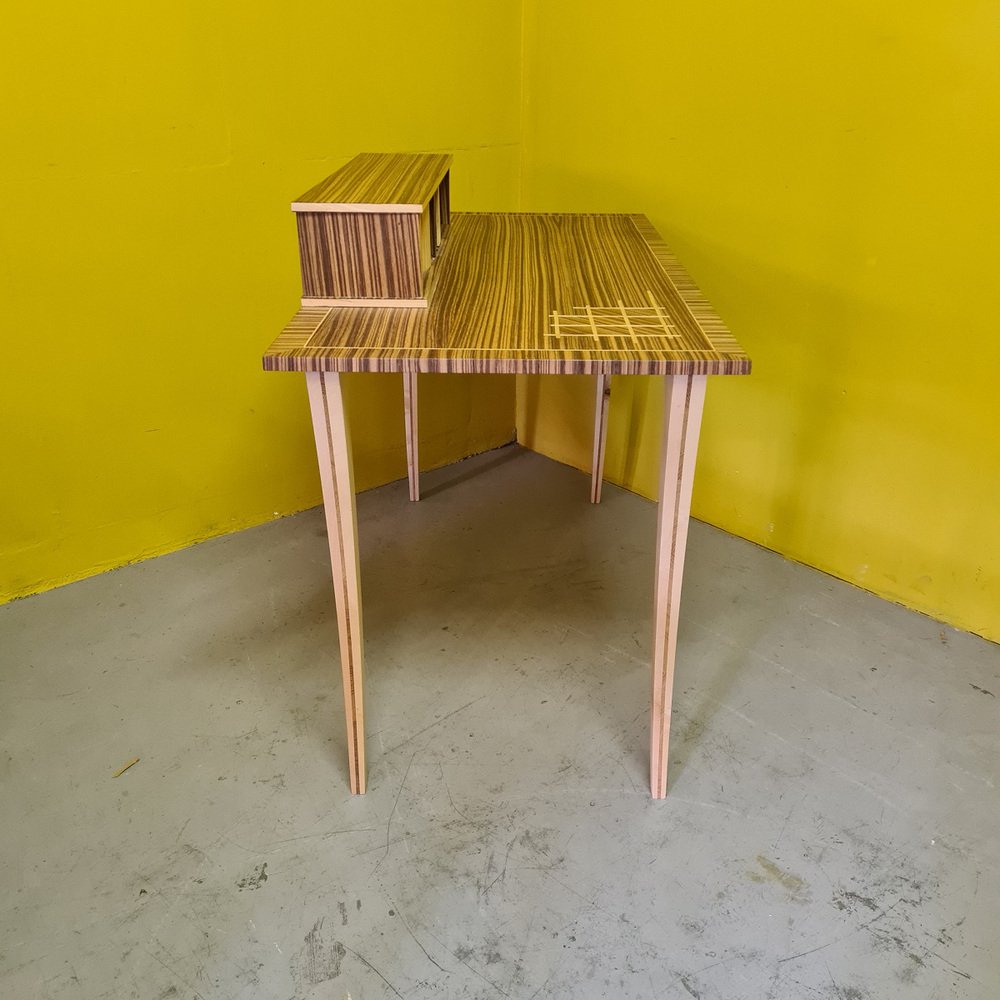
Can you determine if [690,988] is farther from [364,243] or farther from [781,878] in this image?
[364,243]

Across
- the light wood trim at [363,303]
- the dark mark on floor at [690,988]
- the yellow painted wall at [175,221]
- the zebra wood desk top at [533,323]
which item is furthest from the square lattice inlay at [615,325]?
the yellow painted wall at [175,221]

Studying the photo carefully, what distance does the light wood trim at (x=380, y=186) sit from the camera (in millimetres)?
1046

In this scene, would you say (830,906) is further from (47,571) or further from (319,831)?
(47,571)

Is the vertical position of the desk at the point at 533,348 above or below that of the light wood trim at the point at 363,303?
below

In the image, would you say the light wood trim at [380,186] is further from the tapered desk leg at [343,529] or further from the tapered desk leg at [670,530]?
the tapered desk leg at [670,530]

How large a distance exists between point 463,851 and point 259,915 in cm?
27

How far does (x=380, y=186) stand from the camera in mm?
1174

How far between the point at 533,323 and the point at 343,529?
0.35 m

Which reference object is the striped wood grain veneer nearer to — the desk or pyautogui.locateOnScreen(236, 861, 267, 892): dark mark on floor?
the desk

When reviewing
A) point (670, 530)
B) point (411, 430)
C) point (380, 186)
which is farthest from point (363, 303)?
point (411, 430)

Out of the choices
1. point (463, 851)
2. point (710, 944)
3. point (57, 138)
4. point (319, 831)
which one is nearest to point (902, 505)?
point (710, 944)

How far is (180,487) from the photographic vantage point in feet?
6.00

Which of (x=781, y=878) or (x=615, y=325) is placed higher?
(x=615, y=325)

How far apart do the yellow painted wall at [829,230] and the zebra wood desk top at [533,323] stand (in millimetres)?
394
